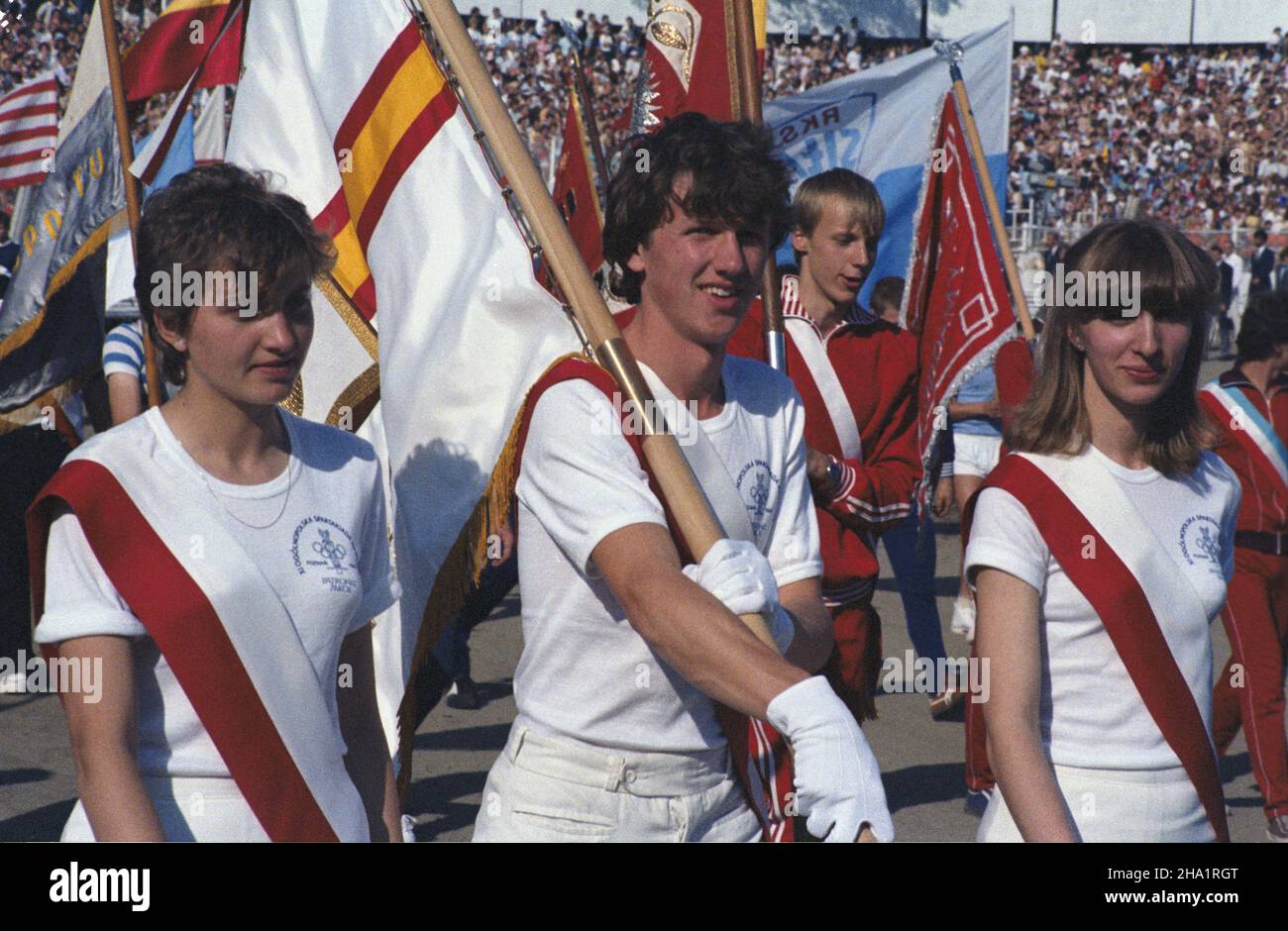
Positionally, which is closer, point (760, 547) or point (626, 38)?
point (760, 547)

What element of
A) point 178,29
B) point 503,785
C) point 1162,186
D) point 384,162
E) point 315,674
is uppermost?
point 1162,186

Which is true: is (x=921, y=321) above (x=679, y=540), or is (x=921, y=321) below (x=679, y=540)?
above

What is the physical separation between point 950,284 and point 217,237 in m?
3.90

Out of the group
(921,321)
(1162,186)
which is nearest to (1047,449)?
(921,321)

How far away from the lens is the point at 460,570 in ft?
10.9

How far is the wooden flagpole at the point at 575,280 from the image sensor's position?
2.41 meters

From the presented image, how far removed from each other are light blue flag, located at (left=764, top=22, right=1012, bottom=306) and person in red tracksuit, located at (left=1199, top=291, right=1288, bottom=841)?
2.38 metres

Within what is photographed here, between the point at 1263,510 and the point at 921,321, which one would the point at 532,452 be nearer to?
the point at 921,321

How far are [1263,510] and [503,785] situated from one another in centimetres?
419

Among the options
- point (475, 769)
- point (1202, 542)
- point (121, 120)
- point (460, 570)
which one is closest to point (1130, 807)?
point (1202, 542)

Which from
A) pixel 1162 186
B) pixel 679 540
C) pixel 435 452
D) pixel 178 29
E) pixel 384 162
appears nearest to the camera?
pixel 679 540

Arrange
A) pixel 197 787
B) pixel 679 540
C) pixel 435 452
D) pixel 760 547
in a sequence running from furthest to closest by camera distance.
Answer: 1. pixel 435 452
2. pixel 760 547
3. pixel 679 540
4. pixel 197 787

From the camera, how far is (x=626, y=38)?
31078mm

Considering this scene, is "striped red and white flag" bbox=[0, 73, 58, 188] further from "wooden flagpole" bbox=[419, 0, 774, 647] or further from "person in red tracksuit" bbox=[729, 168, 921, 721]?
"wooden flagpole" bbox=[419, 0, 774, 647]
